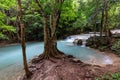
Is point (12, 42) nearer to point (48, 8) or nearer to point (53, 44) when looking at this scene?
point (48, 8)

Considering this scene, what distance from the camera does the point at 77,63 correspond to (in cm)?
859

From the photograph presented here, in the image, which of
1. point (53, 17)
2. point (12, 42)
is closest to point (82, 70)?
point (53, 17)

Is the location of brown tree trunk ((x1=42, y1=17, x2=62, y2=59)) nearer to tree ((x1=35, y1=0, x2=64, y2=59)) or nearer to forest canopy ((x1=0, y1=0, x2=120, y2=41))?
tree ((x1=35, y1=0, x2=64, y2=59))

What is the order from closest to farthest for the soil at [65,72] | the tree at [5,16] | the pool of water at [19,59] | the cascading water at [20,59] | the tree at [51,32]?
1. the soil at [65,72]
2. the pool of water at [19,59]
3. the cascading water at [20,59]
4. the tree at [51,32]
5. the tree at [5,16]

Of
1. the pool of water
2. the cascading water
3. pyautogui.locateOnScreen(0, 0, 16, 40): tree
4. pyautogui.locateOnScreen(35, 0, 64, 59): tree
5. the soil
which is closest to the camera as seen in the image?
the soil

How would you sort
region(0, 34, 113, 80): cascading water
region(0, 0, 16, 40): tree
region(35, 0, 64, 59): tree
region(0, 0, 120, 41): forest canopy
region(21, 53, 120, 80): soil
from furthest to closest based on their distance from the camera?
region(0, 0, 120, 41): forest canopy < region(0, 0, 16, 40): tree < region(35, 0, 64, 59): tree < region(0, 34, 113, 80): cascading water < region(21, 53, 120, 80): soil

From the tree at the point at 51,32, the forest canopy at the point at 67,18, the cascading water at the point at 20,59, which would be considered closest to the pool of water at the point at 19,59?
the cascading water at the point at 20,59

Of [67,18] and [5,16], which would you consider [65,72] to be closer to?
[5,16]

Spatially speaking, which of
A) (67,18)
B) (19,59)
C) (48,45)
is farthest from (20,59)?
(67,18)

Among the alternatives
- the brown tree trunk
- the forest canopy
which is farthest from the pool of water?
the forest canopy

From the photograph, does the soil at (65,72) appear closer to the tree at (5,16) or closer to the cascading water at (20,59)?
the cascading water at (20,59)

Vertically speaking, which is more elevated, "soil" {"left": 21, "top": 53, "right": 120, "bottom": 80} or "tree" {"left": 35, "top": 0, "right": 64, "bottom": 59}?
"tree" {"left": 35, "top": 0, "right": 64, "bottom": 59}

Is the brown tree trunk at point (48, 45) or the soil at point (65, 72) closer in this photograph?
the soil at point (65, 72)

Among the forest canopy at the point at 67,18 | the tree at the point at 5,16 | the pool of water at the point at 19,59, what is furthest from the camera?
the forest canopy at the point at 67,18
